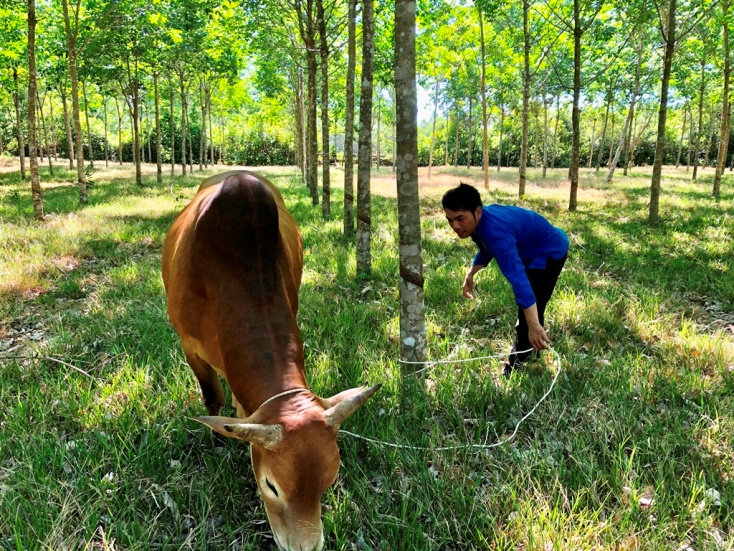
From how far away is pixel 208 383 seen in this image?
11.2ft

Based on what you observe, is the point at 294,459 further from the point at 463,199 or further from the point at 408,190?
the point at 408,190

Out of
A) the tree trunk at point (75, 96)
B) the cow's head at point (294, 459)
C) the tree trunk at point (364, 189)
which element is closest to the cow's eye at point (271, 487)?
the cow's head at point (294, 459)

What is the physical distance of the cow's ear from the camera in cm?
189

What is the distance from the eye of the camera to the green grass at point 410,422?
2.53m

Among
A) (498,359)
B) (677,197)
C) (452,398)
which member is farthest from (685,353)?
(677,197)

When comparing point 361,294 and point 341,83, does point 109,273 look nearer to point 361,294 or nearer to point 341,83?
point 361,294

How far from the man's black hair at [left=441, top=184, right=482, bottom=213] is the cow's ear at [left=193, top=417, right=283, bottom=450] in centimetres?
218

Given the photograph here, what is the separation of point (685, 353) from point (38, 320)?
288 inches

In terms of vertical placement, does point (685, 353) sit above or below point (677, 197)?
below

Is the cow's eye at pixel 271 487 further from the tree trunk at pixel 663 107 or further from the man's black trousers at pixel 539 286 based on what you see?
the tree trunk at pixel 663 107

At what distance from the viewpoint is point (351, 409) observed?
210cm

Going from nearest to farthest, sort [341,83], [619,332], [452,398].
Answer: [452,398] < [619,332] < [341,83]

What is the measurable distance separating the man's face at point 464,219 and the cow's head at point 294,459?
1.80 m

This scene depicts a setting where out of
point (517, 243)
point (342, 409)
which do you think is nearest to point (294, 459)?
point (342, 409)
